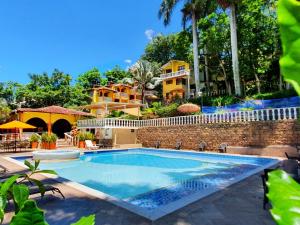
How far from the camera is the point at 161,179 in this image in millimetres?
10812

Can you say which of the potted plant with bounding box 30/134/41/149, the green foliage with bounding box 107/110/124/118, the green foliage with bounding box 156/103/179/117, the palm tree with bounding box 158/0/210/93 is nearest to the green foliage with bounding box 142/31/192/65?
the palm tree with bounding box 158/0/210/93

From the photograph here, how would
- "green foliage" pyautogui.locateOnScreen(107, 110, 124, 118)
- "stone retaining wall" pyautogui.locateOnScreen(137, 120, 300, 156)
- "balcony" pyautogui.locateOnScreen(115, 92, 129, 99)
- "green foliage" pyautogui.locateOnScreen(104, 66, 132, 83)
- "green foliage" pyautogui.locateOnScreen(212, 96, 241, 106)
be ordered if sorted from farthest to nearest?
"green foliage" pyautogui.locateOnScreen(104, 66, 132, 83) → "balcony" pyautogui.locateOnScreen(115, 92, 129, 99) → "green foliage" pyautogui.locateOnScreen(107, 110, 124, 118) → "green foliage" pyautogui.locateOnScreen(212, 96, 241, 106) → "stone retaining wall" pyautogui.locateOnScreen(137, 120, 300, 156)

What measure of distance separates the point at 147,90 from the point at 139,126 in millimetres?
19462

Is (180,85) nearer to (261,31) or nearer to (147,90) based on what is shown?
(147,90)

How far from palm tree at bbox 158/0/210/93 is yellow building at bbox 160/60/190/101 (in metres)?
7.07

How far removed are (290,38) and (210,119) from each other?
19.1 meters

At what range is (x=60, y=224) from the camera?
5.07 metres

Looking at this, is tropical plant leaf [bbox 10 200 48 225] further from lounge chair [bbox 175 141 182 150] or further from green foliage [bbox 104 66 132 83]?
green foliage [bbox 104 66 132 83]

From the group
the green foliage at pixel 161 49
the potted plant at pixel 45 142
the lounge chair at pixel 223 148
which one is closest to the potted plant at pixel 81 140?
the potted plant at pixel 45 142

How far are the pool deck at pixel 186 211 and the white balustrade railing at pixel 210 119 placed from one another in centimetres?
589

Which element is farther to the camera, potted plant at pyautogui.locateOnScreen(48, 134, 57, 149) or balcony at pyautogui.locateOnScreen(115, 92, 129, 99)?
balcony at pyautogui.locateOnScreen(115, 92, 129, 99)

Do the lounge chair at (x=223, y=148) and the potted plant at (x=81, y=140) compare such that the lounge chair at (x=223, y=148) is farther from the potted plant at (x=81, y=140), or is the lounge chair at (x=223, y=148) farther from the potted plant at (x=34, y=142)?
the potted plant at (x=34, y=142)

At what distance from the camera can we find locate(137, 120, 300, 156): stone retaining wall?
14.9 metres

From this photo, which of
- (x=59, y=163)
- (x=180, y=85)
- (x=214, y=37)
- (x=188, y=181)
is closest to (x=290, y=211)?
(x=188, y=181)
